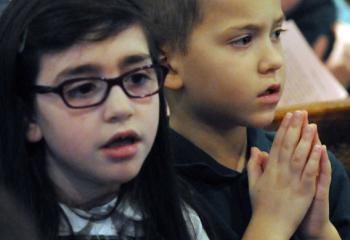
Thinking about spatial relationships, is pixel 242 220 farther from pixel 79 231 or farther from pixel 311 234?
pixel 79 231

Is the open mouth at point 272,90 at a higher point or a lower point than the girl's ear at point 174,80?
lower

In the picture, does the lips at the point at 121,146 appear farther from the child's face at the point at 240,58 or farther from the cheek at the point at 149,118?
the child's face at the point at 240,58

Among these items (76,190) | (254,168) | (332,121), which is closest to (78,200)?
(76,190)

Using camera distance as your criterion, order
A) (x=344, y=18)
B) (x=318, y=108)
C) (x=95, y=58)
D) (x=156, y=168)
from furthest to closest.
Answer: (x=344, y=18) → (x=318, y=108) → (x=156, y=168) → (x=95, y=58)

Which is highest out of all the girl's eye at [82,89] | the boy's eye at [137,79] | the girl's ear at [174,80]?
the girl's eye at [82,89]

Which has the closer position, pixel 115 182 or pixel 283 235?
pixel 115 182

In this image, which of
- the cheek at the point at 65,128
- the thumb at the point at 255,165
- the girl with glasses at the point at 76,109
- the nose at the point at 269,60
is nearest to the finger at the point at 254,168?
the thumb at the point at 255,165

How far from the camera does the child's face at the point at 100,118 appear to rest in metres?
0.82

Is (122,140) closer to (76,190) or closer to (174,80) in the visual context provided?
(76,190)

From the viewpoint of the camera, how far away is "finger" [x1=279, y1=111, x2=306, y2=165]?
1.05 metres

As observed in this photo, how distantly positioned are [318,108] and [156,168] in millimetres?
594

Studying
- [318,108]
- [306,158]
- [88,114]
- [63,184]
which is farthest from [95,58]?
[318,108]

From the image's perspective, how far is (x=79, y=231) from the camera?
90cm

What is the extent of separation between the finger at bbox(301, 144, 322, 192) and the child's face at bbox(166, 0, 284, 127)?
3.7 inches
